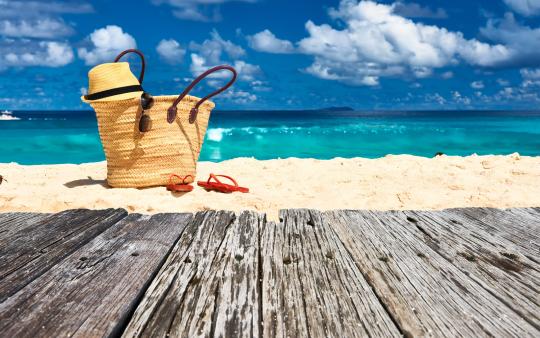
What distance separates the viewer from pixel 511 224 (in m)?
2.02

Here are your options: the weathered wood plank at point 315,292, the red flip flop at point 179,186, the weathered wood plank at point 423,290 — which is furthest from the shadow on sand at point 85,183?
the weathered wood plank at point 423,290

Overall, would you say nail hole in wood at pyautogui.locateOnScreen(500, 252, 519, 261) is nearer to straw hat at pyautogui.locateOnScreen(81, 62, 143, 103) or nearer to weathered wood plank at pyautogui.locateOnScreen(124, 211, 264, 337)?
weathered wood plank at pyautogui.locateOnScreen(124, 211, 264, 337)

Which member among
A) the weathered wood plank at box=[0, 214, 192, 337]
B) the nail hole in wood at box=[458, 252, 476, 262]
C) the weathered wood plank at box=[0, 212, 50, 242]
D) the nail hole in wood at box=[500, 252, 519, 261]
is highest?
the nail hole in wood at box=[500, 252, 519, 261]

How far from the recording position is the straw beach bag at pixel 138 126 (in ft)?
14.9

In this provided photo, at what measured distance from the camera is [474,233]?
6.13 feet

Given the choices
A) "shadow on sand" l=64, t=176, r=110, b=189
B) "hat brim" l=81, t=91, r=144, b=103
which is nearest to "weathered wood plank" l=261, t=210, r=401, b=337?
"hat brim" l=81, t=91, r=144, b=103

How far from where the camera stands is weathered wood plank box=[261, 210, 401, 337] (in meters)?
1.08

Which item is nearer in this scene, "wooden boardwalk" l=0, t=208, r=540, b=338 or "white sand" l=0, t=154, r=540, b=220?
"wooden boardwalk" l=0, t=208, r=540, b=338

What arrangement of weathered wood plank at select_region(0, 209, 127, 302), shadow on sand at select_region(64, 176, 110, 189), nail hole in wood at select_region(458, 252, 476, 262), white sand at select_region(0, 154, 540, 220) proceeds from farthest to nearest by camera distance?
shadow on sand at select_region(64, 176, 110, 189) → white sand at select_region(0, 154, 540, 220) → nail hole in wood at select_region(458, 252, 476, 262) → weathered wood plank at select_region(0, 209, 127, 302)

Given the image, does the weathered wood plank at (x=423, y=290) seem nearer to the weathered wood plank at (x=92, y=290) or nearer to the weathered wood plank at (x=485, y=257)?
the weathered wood plank at (x=485, y=257)

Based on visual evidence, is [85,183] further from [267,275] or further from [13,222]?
[267,275]

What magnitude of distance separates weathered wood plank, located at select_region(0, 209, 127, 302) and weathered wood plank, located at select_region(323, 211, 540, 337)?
38.0 inches

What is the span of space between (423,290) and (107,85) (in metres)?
4.01

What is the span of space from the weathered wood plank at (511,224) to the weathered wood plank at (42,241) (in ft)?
5.05
